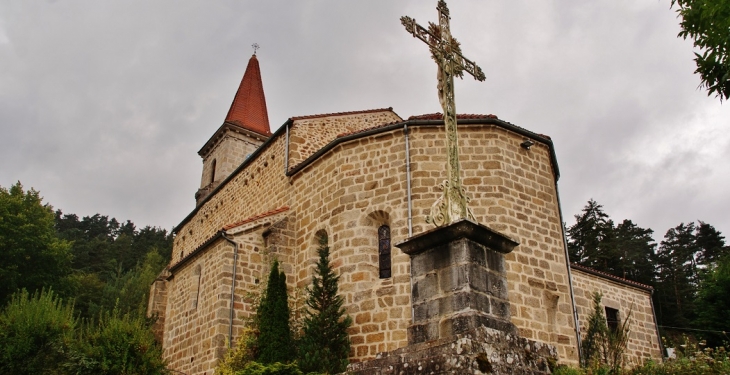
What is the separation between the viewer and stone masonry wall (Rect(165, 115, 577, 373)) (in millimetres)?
12000

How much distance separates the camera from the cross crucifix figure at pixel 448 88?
268 inches

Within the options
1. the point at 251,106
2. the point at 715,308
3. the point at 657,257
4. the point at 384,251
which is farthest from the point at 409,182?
the point at 657,257

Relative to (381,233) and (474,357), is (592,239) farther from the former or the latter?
(474,357)

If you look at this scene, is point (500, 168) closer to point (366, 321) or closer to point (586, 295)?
point (366, 321)

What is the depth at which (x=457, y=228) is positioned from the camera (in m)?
6.05

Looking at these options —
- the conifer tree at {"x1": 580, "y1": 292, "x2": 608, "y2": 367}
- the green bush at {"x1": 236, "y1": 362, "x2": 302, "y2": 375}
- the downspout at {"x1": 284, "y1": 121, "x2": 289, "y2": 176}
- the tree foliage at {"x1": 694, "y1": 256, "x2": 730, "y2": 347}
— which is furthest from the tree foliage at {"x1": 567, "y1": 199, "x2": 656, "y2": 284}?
the green bush at {"x1": 236, "y1": 362, "x2": 302, "y2": 375}

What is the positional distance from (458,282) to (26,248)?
27.6 m

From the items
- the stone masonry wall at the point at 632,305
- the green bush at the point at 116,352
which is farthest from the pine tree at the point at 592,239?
the green bush at the point at 116,352

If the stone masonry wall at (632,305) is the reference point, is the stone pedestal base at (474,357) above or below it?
below

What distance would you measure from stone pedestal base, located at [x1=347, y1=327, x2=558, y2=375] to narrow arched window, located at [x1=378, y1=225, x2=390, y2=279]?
653cm

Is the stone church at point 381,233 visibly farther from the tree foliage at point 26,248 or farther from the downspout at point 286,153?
the tree foliage at point 26,248

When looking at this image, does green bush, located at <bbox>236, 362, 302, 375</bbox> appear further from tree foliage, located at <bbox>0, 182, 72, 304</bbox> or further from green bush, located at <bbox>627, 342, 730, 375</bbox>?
tree foliage, located at <bbox>0, 182, 72, 304</bbox>

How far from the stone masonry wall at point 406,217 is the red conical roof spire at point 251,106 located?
1639 cm

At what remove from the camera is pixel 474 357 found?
17.5ft
